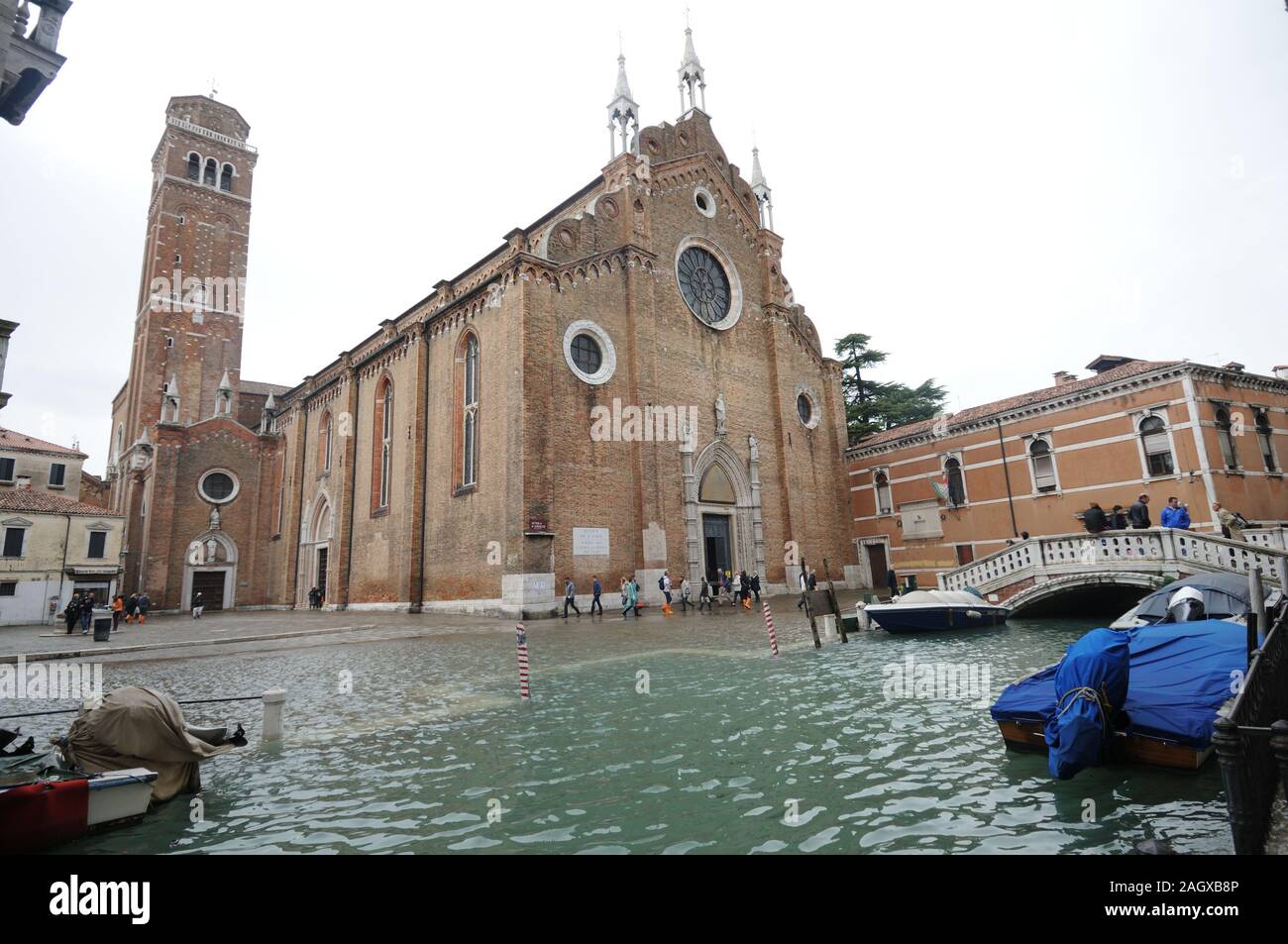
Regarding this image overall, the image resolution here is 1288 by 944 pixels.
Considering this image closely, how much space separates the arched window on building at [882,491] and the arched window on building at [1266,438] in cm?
1292

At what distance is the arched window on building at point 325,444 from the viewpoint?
33906 mm

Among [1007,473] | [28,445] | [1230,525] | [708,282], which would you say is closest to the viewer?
[1230,525]

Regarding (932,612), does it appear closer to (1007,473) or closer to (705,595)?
(705,595)

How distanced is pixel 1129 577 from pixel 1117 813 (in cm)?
1403

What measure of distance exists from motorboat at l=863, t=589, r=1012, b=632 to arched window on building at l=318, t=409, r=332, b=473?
95.1 ft

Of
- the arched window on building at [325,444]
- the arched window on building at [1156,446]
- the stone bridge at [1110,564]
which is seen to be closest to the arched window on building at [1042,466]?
the arched window on building at [1156,446]

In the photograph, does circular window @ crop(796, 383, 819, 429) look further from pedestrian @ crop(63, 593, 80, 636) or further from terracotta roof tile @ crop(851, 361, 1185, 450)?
pedestrian @ crop(63, 593, 80, 636)

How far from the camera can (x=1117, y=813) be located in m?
4.47

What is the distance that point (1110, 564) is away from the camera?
1598cm

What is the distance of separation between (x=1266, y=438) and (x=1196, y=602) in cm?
1691

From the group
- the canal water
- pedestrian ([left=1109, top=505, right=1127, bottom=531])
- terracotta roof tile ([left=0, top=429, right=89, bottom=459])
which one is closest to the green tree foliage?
pedestrian ([left=1109, top=505, right=1127, bottom=531])

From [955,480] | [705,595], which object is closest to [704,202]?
[955,480]
